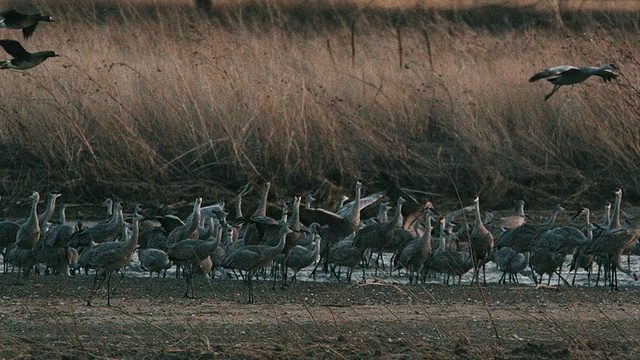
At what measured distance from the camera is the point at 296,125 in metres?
16.1

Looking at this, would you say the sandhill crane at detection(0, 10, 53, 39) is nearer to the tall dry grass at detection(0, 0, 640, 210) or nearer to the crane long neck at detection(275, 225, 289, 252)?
the crane long neck at detection(275, 225, 289, 252)

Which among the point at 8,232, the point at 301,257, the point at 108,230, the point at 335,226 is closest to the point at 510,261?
the point at 335,226

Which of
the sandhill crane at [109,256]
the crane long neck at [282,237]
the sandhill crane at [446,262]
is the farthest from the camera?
the sandhill crane at [446,262]

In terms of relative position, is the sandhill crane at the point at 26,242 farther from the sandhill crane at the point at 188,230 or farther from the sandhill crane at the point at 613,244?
the sandhill crane at the point at 613,244

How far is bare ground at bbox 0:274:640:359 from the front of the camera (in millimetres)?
7688

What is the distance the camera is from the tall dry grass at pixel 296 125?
16.1m

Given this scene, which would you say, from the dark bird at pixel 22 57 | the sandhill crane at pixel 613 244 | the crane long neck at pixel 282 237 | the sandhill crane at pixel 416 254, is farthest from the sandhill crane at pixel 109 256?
the sandhill crane at pixel 613 244

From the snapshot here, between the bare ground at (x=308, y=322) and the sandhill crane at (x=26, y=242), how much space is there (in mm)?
246

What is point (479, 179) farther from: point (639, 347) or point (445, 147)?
point (639, 347)

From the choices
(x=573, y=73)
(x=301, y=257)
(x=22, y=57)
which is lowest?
(x=301, y=257)

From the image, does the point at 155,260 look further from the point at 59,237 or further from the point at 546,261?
the point at 546,261

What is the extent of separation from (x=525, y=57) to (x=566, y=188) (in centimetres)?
315

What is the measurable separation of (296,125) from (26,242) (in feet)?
15.2

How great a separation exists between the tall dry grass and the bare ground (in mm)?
3985
